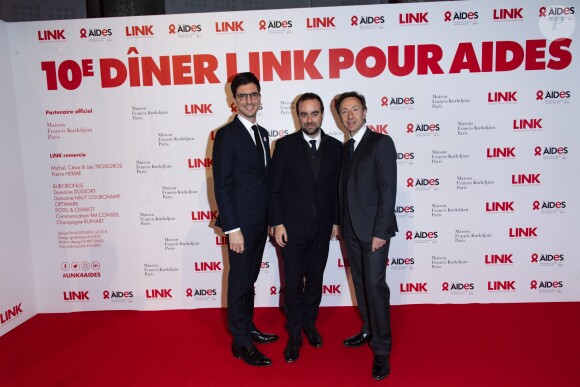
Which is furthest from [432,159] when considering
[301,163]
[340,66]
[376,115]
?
[301,163]

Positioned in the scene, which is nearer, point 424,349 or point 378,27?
point 424,349

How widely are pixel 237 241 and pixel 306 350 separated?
3.18ft

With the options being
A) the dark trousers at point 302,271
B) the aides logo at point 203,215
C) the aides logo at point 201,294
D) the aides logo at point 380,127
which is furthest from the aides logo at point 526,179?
the aides logo at point 201,294

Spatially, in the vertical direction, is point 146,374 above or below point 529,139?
below

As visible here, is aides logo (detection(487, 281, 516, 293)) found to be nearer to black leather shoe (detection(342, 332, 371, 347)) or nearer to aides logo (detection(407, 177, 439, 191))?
→ aides logo (detection(407, 177, 439, 191))

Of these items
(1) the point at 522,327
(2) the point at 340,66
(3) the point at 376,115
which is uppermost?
(2) the point at 340,66

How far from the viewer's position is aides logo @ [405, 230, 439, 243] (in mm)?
3375

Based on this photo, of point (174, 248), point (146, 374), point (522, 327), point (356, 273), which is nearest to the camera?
point (146, 374)

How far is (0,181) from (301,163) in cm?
256

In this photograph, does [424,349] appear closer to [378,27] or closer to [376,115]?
[376,115]

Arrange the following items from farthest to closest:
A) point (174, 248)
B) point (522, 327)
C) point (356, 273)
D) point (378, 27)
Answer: point (174, 248), point (378, 27), point (522, 327), point (356, 273)

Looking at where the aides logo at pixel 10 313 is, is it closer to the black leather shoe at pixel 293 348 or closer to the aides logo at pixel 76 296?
the aides logo at pixel 76 296

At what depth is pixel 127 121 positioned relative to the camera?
3322 millimetres

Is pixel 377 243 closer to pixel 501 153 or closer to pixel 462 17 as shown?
pixel 501 153
